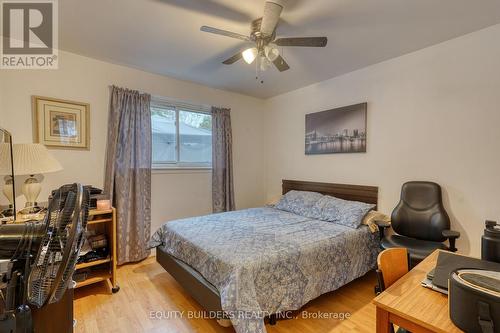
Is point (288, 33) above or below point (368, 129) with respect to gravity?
above

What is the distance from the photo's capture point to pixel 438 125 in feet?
7.99

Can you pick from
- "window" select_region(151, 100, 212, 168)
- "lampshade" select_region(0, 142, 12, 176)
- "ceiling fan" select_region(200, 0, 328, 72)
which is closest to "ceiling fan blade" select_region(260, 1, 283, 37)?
"ceiling fan" select_region(200, 0, 328, 72)

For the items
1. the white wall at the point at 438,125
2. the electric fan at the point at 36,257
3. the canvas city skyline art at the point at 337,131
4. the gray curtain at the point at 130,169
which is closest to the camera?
the electric fan at the point at 36,257

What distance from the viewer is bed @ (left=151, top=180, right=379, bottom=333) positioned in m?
1.67

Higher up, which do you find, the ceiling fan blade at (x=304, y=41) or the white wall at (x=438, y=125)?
the ceiling fan blade at (x=304, y=41)

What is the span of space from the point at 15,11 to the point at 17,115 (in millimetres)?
963

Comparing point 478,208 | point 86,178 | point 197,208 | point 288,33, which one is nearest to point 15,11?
point 86,178

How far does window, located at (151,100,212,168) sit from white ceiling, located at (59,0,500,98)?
0.68m

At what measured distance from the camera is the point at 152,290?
8.01 ft

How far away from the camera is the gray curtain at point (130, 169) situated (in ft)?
9.51

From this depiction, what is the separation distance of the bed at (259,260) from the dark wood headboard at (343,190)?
4cm

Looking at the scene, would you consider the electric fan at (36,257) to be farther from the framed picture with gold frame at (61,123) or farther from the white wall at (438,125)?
the white wall at (438,125)

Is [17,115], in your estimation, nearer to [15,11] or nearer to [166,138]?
[15,11]

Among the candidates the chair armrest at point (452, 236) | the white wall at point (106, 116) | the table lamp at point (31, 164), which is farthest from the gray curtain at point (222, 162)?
the chair armrest at point (452, 236)
